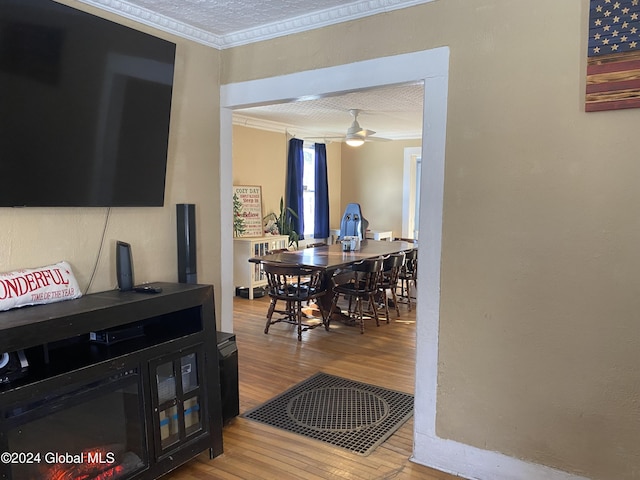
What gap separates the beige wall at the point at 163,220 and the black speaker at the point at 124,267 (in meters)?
0.14

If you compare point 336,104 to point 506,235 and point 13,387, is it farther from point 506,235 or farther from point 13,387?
point 13,387

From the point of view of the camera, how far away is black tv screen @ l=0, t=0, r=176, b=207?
6.54 ft

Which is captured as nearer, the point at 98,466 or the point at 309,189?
the point at 98,466

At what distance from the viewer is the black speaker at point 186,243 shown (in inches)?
113

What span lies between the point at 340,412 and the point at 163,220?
1.64m

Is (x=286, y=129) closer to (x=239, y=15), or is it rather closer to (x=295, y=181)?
(x=295, y=181)

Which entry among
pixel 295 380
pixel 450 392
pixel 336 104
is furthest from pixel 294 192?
pixel 450 392

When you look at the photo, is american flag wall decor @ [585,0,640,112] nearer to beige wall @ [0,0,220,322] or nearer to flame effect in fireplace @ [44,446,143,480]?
beige wall @ [0,0,220,322]

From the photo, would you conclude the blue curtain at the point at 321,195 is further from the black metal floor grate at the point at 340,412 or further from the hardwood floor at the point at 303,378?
the black metal floor grate at the point at 340,412

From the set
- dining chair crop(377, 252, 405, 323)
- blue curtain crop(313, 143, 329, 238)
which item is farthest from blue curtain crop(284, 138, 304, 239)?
dining chair crop(377, 252, 405, 323)

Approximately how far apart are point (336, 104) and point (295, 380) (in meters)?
3.09

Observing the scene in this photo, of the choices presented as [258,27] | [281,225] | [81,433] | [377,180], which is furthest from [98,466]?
[377,180]

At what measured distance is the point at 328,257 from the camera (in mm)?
4918

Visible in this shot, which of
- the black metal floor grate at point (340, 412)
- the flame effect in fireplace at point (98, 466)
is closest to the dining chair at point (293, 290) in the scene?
the black metal floor grate at point (340, 412)
